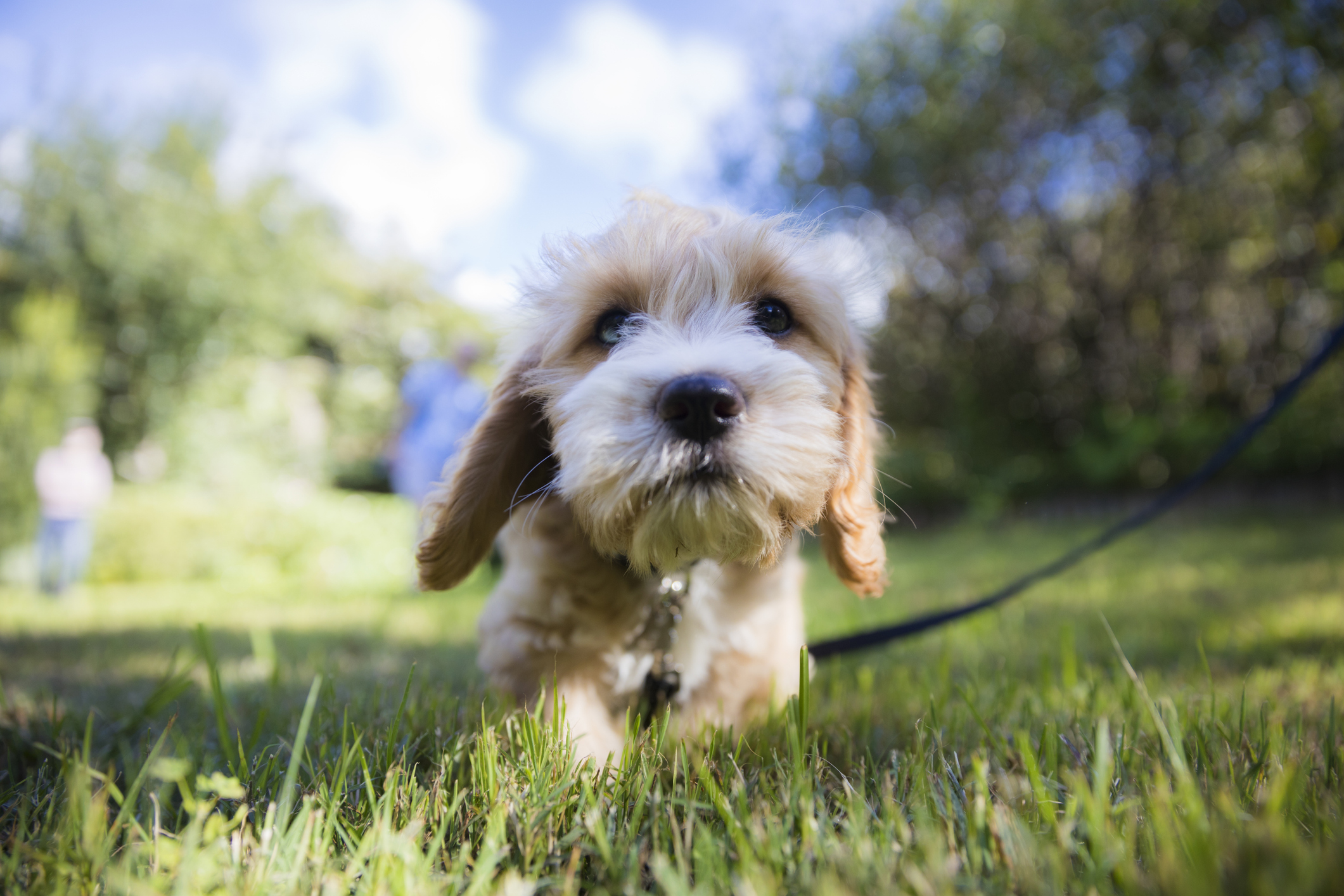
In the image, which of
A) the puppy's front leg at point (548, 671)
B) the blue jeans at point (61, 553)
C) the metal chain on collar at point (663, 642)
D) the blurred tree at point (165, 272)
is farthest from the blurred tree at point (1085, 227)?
the blurred tree at point (165, 272)

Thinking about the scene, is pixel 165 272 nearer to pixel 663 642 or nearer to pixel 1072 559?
pixel 663 642

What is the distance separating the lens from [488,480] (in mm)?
2090

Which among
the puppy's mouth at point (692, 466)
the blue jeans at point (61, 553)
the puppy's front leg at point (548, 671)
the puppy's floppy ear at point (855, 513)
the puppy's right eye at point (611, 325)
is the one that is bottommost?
the blue jeans at point (61, 553)

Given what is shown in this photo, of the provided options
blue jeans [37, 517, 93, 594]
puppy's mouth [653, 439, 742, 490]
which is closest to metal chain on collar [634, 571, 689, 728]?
puppy's mouth [653, 439, 742, 490]

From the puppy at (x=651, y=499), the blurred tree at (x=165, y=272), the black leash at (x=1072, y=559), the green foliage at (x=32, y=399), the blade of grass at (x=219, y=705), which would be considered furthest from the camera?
the blurred tree at (x=165, y=272)

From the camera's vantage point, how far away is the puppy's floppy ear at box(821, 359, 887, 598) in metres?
2.03

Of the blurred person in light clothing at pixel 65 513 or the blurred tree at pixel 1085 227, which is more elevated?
the blurred tree at pixel 1085 227

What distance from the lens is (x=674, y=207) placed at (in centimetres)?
223

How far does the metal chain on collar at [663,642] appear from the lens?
2096 mm

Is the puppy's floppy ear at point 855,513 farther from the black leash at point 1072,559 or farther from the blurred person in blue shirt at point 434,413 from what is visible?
the blurred person in blue shirt at point 434,413

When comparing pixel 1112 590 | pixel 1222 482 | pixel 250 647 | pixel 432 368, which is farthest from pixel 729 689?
pixel 1222 482

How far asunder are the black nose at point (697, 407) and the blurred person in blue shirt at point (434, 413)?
5.52m

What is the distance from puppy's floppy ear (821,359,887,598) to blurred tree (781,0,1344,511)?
304 inches

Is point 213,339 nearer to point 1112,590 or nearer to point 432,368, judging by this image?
point 432,368
